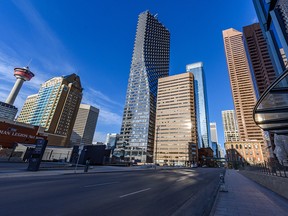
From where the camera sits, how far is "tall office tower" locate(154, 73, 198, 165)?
115750mm

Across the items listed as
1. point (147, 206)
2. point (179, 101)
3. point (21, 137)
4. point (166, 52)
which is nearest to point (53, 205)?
point (147, 206)

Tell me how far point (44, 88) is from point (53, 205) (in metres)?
164

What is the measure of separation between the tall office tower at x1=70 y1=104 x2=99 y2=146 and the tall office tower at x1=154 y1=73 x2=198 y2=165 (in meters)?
98.4

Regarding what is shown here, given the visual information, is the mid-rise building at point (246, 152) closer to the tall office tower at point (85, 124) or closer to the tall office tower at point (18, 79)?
the tall office tower at point (18, 79)

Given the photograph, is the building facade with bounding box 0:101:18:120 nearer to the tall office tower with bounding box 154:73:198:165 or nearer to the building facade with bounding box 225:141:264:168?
the tall office tower with bounding box 154:73:198:165

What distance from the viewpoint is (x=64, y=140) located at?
108000mm

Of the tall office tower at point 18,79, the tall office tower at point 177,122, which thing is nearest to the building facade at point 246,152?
the tall office tower at point 177,122

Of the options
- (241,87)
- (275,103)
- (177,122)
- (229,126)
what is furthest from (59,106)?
(229,126)

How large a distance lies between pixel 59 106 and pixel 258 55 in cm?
15153

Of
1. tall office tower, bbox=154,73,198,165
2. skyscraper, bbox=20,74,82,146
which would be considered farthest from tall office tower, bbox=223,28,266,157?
skyscraper, bbox=20,74,82,146

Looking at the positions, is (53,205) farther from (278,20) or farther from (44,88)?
(44,88)

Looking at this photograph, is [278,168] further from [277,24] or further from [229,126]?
[229,126]

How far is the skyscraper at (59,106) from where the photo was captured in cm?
11525

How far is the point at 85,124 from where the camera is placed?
181 metres
